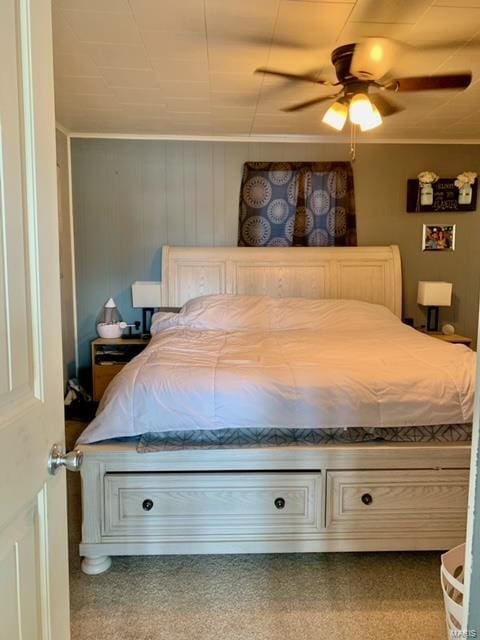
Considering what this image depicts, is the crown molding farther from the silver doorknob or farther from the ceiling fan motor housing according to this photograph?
the silver doorknob

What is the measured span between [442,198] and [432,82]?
7.92ft

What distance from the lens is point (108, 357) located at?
14.0ft

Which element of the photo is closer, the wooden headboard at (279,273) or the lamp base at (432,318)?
the wooden headboard at (279,273)

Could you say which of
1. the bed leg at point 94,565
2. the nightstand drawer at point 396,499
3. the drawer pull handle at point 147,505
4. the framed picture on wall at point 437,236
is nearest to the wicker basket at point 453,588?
the nightstand drawer at point 396,499

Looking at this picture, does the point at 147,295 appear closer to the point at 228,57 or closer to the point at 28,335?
the point at 228,57

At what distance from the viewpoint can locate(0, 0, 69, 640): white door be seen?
0.83 metres

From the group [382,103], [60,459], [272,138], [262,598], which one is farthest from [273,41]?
[262,598]

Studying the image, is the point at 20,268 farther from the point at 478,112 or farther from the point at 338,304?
the point at 478,112

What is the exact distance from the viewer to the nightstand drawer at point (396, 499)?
7.33 feet

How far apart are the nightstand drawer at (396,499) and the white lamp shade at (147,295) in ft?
8.51

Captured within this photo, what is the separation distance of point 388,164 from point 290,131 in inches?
39.9

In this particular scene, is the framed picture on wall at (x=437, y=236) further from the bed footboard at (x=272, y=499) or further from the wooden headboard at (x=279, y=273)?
the bed footboard at (x=272, y=499)

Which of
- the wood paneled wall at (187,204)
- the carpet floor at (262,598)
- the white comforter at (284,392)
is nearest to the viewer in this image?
the carpet floor at (262,598)

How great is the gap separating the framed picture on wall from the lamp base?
0.59 m
